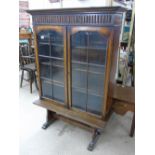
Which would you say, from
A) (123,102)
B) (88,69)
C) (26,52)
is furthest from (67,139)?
(26,52)

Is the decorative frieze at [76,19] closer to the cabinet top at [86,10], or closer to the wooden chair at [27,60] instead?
the cabinet top at [86,10]

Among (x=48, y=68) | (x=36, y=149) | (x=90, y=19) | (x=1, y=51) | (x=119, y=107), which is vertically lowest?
(x=36, y=149)

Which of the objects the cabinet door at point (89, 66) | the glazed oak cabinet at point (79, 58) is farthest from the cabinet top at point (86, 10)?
the cabinet door at point (89, 66)

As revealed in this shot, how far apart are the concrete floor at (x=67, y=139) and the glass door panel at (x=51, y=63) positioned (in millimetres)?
461

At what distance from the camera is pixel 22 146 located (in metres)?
1.84

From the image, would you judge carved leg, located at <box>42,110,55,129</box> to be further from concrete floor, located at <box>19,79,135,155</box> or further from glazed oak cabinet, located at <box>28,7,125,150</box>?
glazed oak cabinet, located at <box>28,7,125,150</box>

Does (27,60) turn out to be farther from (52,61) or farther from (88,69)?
(88,69)

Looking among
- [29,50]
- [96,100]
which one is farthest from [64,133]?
[29,50]

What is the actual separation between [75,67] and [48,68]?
41cm

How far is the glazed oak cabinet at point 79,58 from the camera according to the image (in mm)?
1413

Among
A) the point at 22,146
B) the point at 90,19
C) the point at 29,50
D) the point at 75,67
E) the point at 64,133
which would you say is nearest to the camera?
the point at 90,19

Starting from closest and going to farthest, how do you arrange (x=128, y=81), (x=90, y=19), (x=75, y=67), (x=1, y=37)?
(x=1, y=37)
(x=90, y=19)
(x=75, y=67)
(x=128, y=81)
